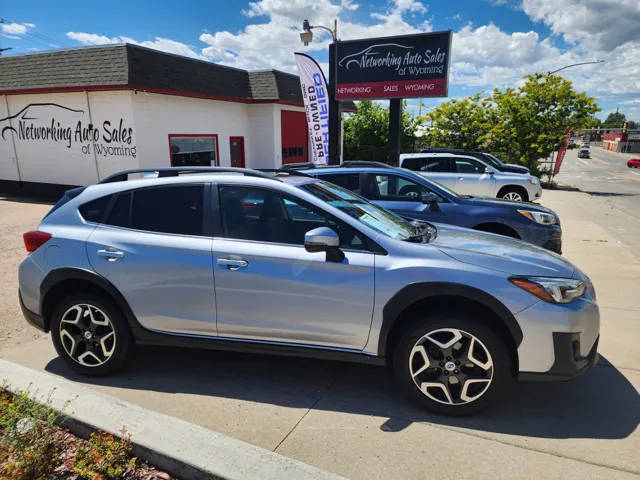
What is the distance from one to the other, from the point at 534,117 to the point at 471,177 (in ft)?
42.4

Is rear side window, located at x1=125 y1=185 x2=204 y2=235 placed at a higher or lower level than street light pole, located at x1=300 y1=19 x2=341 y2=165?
lower

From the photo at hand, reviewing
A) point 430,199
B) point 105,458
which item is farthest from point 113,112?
point 105,458

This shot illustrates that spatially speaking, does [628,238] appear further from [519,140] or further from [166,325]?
[519,140]

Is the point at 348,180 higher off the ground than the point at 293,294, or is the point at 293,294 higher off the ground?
the point at 348,180

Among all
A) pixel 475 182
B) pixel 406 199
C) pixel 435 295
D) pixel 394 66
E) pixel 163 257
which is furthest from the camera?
pixel 394 66

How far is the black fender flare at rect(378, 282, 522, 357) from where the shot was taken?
2.87 metres

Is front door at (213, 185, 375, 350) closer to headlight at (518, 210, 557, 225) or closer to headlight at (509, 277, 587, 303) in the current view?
headlight at (509, 277, 587, 303)

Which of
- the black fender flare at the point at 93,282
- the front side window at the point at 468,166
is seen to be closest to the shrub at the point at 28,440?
the black fender flare at the point at 93,282

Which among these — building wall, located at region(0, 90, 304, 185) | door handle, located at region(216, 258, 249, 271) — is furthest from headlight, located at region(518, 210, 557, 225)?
building wall, located at region(0, 90, 304, 185)

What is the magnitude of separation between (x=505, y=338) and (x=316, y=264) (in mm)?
1342

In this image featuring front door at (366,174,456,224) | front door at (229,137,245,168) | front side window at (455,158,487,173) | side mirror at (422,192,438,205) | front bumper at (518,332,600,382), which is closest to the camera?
front bumper at (518,332,600,382)

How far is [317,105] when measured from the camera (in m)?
13.7

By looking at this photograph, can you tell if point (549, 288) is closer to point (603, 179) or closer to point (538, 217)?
point (538, 217)

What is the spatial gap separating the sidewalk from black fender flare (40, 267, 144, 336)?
1.79 ft
